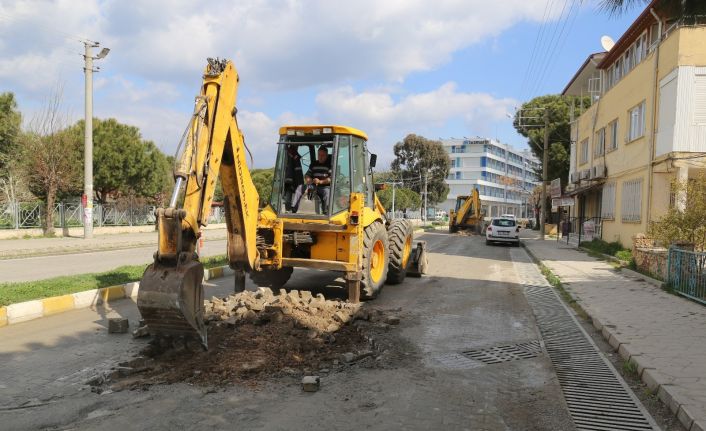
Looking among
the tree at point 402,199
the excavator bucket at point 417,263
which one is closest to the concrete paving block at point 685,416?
the excavator bucket at point 417,263

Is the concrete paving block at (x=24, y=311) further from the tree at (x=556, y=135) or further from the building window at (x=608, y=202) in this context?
the tree at (x=556, y=135)

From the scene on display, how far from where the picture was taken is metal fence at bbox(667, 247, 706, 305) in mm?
9750

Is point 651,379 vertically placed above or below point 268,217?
below

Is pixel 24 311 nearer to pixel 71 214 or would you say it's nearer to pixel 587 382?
pixel 587 382

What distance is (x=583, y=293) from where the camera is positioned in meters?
11.1

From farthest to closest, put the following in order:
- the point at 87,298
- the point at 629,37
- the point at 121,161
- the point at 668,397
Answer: the point at 121,161, the point at 629,37, the point at 87,298, the point at 668,397

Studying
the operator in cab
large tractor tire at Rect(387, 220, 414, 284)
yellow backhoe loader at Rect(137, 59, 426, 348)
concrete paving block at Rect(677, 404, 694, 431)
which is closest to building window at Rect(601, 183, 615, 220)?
yellow backhoe loader at Rect(137, 59, 426, 348)

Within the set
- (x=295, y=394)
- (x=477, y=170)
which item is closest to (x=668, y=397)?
(x=295, y=394)

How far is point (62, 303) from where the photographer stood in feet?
26.3

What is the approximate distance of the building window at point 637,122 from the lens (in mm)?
18978

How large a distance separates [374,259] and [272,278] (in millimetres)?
1997

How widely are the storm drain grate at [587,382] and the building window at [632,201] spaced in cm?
1214

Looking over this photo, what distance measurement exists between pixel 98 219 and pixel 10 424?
1071 inches

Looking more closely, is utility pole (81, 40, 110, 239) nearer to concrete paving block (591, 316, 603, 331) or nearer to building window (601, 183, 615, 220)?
concrete paving block (591, 316, 603, 331)
